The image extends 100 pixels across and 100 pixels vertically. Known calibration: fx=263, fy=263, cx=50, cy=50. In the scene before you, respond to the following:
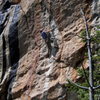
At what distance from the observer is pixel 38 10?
696 inches

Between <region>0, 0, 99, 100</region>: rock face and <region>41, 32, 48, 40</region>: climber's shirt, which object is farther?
<region>41, 32, 48, 40</region>: climber's shirt

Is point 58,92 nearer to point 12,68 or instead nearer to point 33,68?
point 33,68

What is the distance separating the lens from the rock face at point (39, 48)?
46.8 ft

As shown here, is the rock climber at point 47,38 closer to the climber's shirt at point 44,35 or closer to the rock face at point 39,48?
the climber's shirt at point 44,35

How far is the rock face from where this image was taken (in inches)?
562

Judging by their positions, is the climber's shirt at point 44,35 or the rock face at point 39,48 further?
the climber's shirt at point 44,35

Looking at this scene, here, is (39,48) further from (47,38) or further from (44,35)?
(44,35)

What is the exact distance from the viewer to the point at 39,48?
54.6ft

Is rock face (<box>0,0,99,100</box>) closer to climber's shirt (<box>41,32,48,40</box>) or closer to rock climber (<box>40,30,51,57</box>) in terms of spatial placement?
rock climber (<box>40,30,51,57</box>)

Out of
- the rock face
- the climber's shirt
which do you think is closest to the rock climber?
the climber's shirt

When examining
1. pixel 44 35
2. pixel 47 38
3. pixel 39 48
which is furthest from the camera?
pixel 39 48

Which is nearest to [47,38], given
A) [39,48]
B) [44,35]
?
[44,35]

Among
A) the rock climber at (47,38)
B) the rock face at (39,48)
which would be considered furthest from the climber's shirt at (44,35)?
the rock face at (39,48)

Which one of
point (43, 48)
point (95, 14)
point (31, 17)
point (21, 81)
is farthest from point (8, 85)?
point (95, 14)
